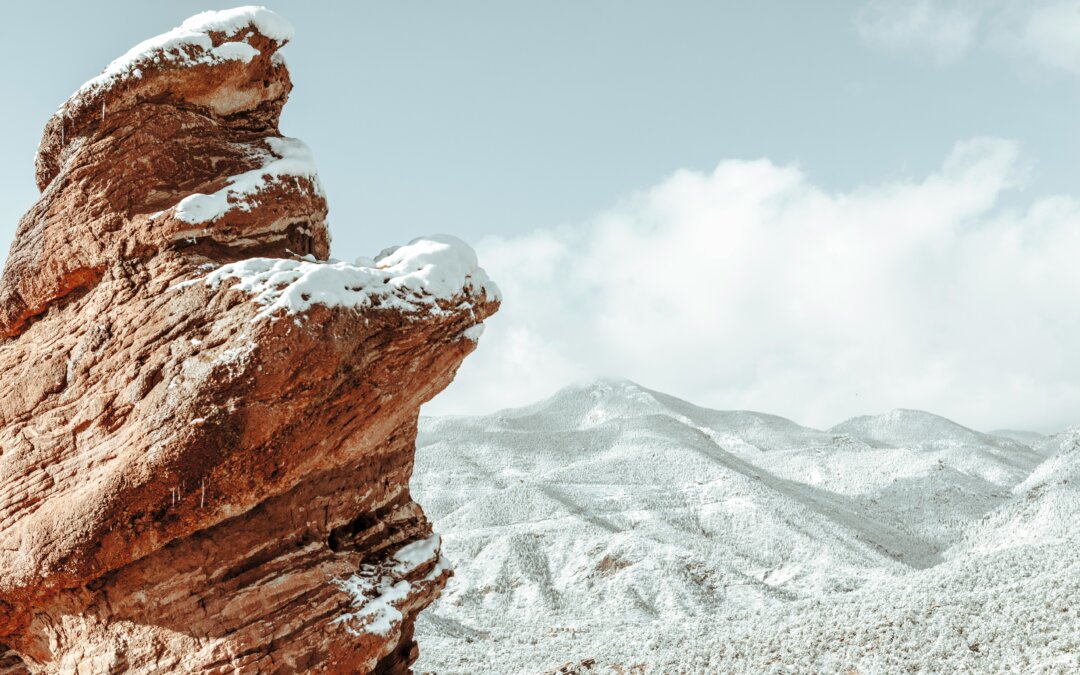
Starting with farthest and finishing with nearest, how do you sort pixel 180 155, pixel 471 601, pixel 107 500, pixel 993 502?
pixel 993 502, pixel 471 601, pixel 180 155, pixel 107 500

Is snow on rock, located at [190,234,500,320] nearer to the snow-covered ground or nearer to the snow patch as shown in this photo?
the snow patch

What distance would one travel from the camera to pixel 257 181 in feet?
43.4

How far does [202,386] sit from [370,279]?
9.08 ft

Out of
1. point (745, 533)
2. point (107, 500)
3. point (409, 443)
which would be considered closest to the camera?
point (107, 500)

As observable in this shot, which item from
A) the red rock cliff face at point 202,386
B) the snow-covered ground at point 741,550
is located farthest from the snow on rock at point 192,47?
the snow-covered ground at point 741,550

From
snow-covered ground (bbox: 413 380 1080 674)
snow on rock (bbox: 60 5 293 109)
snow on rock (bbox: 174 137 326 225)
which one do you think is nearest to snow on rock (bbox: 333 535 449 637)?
snow on rock (bbox: 174 137 326 225)

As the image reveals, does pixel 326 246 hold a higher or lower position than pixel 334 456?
higher

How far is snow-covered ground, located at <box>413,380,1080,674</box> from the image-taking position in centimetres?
1969

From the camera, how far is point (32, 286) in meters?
13.3

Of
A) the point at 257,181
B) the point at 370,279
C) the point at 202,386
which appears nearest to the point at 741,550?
the point at 370,279

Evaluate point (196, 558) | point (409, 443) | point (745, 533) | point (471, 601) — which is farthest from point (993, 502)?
point (196, 558)

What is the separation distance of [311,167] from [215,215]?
204 cm

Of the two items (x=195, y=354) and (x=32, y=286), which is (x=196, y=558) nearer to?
(x=195, y=354)

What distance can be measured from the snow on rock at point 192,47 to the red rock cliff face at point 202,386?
Answer: 0.04 metres
